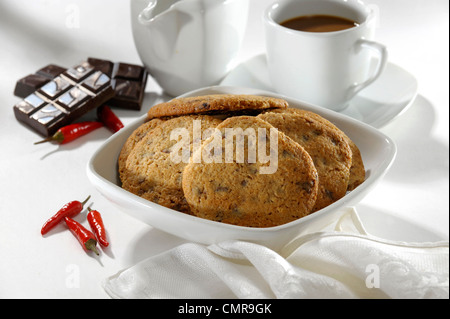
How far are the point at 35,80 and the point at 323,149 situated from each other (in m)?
1.47

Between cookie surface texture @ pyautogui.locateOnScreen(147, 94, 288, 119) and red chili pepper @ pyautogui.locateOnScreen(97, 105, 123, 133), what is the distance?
1.76 feet

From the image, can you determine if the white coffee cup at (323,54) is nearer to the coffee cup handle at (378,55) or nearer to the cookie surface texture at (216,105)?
the coffee cup handle at (378,55)

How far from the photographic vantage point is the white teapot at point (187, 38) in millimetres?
2457

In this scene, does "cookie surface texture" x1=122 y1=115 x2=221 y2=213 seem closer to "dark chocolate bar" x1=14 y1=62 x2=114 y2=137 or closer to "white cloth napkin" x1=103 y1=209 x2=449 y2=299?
"white cloth napkin" x1=103 y1=209 x2=449 y2=299

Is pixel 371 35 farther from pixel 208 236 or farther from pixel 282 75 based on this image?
pixel 208 236

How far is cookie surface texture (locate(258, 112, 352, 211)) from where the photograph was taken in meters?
1.80

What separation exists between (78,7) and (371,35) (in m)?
1.73

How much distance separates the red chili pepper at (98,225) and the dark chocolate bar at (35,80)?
885 mm

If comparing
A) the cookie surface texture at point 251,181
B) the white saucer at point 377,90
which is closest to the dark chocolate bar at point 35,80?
the white saucer at point 377,90

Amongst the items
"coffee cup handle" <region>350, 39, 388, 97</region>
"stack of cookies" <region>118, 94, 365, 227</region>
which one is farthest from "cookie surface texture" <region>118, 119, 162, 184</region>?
"coffee cup handle" <region>350, 39, 388, 97</region>

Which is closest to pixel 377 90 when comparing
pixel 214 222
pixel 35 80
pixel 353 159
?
pixel 353 159

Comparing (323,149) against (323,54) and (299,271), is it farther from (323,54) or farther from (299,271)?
(323,54)

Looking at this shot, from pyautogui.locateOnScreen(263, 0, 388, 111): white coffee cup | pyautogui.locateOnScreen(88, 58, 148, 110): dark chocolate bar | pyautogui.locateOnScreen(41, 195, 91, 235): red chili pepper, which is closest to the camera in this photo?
pyautogui.locateOnScreen(41, 195, 91, 235): red chili pepper

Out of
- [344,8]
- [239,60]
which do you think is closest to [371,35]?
[344,8]
